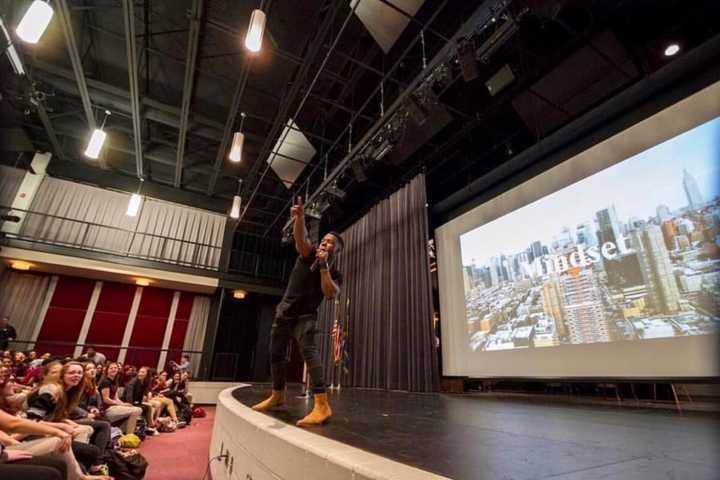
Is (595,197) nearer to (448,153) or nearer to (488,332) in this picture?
(488,332)

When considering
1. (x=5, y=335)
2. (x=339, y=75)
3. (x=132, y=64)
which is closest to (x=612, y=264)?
(x=339, y=75)

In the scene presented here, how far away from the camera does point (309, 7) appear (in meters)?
4.27

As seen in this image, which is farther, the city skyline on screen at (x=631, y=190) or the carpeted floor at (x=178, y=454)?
the city skyline on screen at (x=631, y=190)

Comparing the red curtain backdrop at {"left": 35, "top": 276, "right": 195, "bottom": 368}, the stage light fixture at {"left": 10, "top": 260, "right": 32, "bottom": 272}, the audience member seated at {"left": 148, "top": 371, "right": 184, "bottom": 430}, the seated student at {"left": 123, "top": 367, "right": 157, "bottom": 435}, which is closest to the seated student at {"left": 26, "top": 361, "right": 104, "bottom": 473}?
the seated student at {"left": 123, "top": 367, "right": 157, "bottom": 435}

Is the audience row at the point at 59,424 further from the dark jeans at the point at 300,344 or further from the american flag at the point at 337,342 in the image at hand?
the american flag at the point at 337,342

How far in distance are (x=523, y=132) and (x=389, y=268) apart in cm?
324

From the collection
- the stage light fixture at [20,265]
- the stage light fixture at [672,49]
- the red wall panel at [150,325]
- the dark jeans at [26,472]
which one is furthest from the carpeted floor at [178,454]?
the stage light fixture at [672,49]

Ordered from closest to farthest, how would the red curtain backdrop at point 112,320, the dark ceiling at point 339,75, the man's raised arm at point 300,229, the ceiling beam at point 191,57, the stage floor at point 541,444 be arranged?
the stage floor at point 541,444
the man's raised arm at point 300,229
the dark ceiling at point 339,75
the ceiling beam at point 191,57
the red curtain backdrop at point 112,320

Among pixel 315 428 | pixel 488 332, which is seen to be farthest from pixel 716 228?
pixel 315 428

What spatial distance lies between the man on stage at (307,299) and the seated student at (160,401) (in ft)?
12.8

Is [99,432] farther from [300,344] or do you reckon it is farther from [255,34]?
[255,34]

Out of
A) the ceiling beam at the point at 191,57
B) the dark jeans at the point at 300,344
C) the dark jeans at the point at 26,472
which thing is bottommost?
the dark jeans at the point at 26,472

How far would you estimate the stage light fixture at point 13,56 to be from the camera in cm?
445

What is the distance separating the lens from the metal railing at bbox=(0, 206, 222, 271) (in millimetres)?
7336
